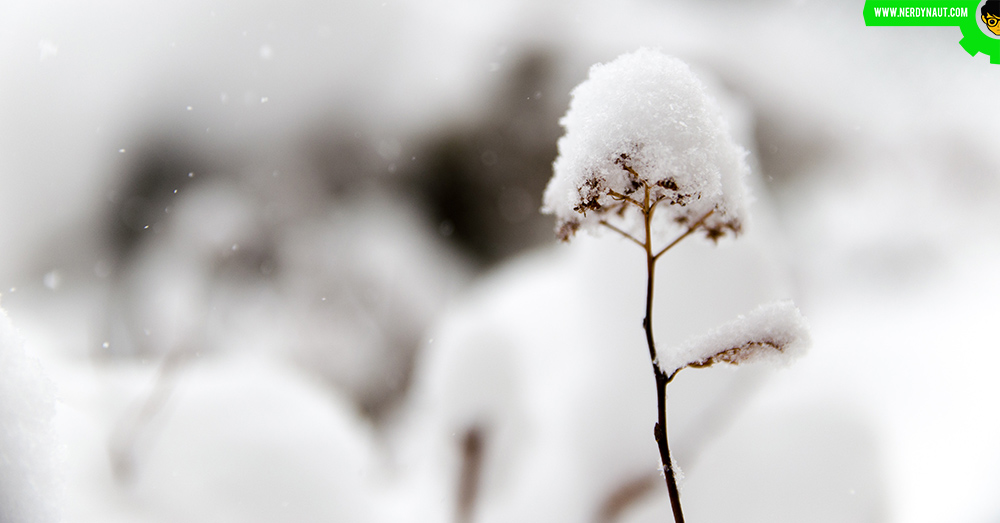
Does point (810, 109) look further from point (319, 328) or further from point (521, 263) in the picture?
point (319, 328)

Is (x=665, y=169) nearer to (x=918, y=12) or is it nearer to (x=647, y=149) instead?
(x=647, y=149)

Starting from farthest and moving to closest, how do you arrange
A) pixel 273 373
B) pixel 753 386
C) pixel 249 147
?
pixel 249 147
pixel 273 373
pixel 753 386

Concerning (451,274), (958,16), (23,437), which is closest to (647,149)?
(23,437)

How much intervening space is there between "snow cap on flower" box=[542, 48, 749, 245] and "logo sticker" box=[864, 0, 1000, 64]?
208mm

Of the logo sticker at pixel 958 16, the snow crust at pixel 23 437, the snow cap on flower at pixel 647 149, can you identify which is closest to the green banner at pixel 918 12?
the logo sticker at pixel 958 16

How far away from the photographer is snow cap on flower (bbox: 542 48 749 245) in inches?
3.7

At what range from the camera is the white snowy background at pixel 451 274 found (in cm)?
21

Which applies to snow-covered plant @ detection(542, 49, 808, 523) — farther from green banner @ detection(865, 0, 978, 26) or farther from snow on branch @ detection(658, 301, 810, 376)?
green banner @ detection(865, 0, 978, 26)

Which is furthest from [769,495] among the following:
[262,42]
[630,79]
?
[262,42]

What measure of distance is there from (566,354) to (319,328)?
25cm

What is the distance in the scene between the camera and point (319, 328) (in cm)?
44

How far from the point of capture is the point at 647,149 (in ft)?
0.31

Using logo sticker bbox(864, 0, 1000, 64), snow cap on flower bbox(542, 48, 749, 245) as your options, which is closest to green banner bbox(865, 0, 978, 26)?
logo sticker bbox(864, 0, 1000, 64)

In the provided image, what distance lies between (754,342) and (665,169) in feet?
0.11
